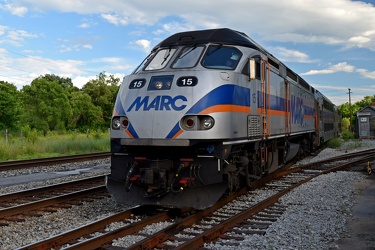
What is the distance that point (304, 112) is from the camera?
15523 millimetres

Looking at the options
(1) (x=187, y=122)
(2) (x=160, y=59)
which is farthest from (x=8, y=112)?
(1) (x=187, y=122)

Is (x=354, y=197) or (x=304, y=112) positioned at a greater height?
(x=304, y=112)

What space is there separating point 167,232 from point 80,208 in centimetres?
280

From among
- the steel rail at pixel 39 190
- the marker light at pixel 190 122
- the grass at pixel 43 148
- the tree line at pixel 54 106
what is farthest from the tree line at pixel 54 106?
the marker light at pixel 190 122

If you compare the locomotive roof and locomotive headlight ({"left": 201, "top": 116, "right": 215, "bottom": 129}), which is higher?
the locomotive roof

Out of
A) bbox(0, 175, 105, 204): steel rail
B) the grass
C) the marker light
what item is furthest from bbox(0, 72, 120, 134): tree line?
the marker light

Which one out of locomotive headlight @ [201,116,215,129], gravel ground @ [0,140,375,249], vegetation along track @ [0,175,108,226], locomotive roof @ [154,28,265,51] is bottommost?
gravel ground @ [0,140,375,249]

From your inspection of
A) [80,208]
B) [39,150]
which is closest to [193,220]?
[80,208]

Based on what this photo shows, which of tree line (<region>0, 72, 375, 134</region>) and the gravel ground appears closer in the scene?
the gravel ground

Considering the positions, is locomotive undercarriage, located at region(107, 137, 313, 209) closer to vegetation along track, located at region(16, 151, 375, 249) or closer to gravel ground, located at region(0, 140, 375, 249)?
vegetation along track, located at region(16, 151, 375, 249)

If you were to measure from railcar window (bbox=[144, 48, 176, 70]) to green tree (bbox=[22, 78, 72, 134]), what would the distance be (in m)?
46.7

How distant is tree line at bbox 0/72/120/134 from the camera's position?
4697 cm

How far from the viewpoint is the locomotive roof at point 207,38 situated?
7.82 m

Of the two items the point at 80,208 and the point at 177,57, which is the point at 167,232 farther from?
the point at 177,57
